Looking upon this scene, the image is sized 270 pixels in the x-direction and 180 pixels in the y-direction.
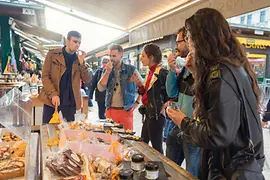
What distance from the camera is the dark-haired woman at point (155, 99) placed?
8.32 feet

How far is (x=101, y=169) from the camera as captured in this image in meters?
1.06

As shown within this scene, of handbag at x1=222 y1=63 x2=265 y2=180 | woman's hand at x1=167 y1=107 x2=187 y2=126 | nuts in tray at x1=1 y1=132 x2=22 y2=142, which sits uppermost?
woman's hand at x1=167 y1=107 x2=187 y2=126

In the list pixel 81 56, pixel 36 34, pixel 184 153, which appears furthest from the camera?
pixel 36 34

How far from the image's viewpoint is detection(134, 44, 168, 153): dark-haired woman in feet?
8.32

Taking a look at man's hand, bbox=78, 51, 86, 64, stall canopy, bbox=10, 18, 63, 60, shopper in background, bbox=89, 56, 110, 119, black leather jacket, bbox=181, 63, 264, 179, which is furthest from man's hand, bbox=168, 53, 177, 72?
stall canopy, bbox=10, 18, 63, 60

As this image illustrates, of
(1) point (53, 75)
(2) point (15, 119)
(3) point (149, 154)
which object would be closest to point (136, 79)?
(1) point (53, 75)

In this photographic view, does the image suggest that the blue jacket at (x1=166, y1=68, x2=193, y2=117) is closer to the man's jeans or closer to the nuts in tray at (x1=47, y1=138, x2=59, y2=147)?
the man's jeans

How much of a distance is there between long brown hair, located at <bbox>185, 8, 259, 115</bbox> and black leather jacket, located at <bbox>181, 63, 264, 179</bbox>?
0.04 m

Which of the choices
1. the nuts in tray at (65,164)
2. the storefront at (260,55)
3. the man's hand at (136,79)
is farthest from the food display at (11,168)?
the storefront at (260,55)

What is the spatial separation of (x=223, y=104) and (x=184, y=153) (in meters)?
1.06

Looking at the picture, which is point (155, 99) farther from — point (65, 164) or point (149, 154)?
point (65, 164)

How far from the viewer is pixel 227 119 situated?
0.96 metres

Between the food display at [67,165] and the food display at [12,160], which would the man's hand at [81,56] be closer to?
the food display at [12,160]

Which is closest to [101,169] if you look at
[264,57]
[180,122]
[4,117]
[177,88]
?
[180,122]
